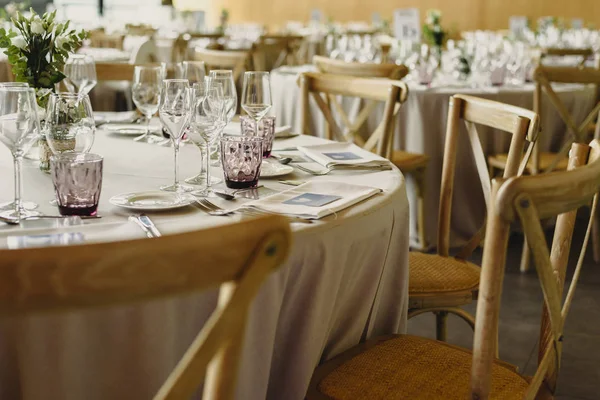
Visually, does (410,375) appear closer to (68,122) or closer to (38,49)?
(68,122)

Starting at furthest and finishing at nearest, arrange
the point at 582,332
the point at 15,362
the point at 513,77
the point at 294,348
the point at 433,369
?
the point at 513,77 → the point at 582,332 → the point at 433,369 → the point at 294,348 → the point at 15,362

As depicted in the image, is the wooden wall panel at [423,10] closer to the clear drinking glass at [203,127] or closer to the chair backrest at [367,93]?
the chair backrest at [367,93]

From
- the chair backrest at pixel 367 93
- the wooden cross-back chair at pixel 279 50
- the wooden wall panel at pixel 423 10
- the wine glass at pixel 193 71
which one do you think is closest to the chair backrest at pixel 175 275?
the wine glass at pixel 193 71

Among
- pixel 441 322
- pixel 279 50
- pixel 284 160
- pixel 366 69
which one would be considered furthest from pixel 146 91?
pixel 279 50

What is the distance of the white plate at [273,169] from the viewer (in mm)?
1955

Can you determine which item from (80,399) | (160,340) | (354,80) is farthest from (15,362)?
(354,80)

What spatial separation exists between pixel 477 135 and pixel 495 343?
0.78m

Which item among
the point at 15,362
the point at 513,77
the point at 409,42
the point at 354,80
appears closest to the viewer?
the point at 15,362

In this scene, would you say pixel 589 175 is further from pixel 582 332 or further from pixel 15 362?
pixel 582 332

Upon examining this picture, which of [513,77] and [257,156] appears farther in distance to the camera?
[513,77]

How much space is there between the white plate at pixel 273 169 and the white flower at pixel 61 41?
0.58m

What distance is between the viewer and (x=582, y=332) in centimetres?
321

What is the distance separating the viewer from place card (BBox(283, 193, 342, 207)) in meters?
1.63

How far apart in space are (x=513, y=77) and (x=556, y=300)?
3719 millimetres
